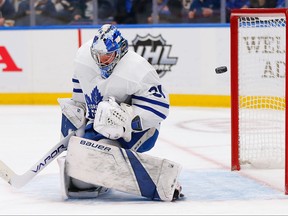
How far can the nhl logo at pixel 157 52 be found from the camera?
7949 millimetres

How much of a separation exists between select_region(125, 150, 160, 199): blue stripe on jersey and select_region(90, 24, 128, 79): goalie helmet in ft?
1.32

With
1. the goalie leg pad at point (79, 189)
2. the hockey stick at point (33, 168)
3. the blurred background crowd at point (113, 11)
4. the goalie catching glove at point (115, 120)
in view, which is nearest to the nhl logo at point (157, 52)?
the blurred background crowd at point (113, 11)

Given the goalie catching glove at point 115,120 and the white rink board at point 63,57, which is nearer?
the goalie catching glove at point 115,120

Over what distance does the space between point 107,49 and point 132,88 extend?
21 cm

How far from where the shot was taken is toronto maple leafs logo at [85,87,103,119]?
3758 mm

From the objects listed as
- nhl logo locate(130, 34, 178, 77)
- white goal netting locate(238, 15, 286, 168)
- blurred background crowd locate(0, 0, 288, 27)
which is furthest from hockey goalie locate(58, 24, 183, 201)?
blurred background crowd locate(0, 0, 288, 27)

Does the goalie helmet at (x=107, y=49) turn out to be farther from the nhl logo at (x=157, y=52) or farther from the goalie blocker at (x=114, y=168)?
the nhl logo at (x=157, y=52)

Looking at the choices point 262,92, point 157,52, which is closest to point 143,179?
point 262,92

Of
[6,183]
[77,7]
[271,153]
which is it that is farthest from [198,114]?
[6,183]

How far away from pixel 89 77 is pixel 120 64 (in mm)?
175

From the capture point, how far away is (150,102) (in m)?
3.68

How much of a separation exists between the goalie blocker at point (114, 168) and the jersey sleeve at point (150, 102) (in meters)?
0.18

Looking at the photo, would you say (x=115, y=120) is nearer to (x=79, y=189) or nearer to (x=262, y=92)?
(x=79, y=189)

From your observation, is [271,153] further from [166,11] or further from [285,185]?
[166,11]
